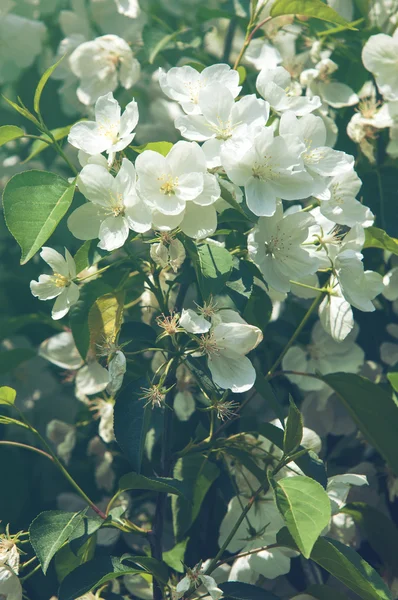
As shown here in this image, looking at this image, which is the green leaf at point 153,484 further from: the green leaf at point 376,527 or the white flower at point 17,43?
the white flower at point 17,43

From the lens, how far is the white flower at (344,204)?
98 centimetres

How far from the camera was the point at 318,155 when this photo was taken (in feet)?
3.16

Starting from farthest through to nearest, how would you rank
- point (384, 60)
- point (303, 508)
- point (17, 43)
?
1. point (17, 43)
2. point (384, 60)
3. point (303, 508)

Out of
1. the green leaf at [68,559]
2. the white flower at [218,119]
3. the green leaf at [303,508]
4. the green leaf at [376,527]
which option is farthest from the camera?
the green leaf at [376,527]

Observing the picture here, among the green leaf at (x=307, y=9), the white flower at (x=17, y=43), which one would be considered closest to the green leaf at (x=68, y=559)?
the green leaf at (x=307, y=9)

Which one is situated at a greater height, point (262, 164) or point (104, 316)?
point (262, 164)

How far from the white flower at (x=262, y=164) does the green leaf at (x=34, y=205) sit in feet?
0.73

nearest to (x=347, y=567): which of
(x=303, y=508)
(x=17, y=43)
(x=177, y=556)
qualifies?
(x=303, y=508)

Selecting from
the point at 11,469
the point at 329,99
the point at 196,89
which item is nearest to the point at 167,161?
the point at 196,89

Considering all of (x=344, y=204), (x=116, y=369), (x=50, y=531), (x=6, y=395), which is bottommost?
(x=50, y=531)

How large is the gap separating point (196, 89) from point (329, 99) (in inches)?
16.3

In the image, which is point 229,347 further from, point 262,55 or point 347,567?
point 262,55

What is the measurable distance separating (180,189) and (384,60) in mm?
574

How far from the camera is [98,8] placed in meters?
1.57
